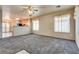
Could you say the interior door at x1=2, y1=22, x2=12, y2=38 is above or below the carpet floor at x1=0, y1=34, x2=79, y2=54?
above

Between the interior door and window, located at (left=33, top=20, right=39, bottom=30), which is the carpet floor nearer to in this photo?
the interior door

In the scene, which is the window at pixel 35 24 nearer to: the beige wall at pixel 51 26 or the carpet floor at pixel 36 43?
the beige wall at pixel 51 26

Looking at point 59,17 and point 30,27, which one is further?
point 30,27

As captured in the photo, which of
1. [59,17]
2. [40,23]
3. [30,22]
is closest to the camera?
[59,17]

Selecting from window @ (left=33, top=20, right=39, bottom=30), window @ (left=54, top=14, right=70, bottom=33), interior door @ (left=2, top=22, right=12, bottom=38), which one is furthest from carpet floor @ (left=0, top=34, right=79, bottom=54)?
window @ (left=54, top=14, right=70, bottom=33)

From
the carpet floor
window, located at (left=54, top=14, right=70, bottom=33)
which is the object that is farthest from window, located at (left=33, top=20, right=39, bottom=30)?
window, located at (left=54, top=14, right=70, bottom=33)

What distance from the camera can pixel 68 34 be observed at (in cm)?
196

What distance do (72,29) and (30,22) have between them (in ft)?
3.60

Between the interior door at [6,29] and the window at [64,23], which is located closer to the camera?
the window at [64,23]

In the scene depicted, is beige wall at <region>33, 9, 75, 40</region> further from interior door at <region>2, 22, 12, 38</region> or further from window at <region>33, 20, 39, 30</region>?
interior door at <region>2, 22, 12, 38</region>

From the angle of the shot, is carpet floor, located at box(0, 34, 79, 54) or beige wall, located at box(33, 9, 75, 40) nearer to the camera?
beige wall, located at box(33, 9, 75, 40)

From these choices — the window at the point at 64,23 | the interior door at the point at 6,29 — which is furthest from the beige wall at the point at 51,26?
the interior door at the point at 6,29
